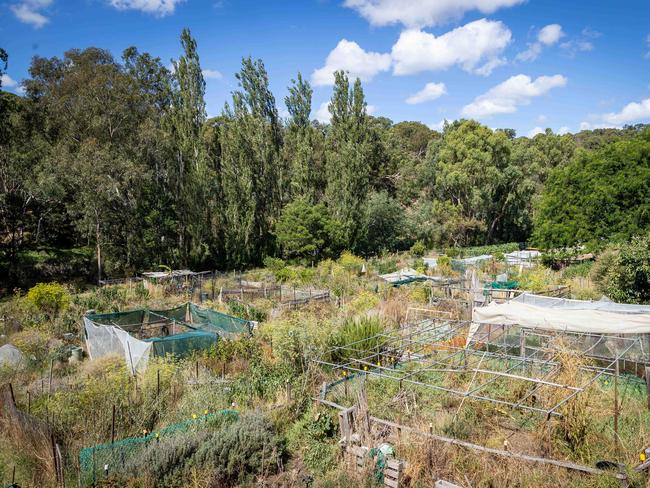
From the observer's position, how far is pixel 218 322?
13.8 m

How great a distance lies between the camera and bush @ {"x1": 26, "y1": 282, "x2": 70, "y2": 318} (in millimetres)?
15766

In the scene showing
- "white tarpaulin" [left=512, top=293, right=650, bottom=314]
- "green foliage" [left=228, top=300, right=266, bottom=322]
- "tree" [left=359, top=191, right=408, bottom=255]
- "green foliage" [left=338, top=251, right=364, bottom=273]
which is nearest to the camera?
"white tarpaulin" [left=512, top=293, right=650, bottom=314]

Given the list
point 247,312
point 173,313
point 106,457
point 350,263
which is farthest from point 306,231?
point 106,457

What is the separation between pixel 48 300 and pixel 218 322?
273 inches

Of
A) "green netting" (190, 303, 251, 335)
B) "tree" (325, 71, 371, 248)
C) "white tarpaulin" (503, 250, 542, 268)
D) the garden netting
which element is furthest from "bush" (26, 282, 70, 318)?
"white tarpaulin" (503, 250, 542, 268)

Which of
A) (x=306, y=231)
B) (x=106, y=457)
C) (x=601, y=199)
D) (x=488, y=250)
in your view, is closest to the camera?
(x=106, y=457)

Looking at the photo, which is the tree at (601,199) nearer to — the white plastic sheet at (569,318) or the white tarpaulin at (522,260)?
the white tarpaulin at (522,260)

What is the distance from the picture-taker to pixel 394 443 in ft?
22.4

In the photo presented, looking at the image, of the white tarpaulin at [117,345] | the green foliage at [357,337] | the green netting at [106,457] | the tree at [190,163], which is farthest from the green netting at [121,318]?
the tree at [190,163]

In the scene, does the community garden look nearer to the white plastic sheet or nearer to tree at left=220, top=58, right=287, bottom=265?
the white plastic sheet

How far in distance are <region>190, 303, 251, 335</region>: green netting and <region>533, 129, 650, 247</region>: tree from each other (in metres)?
18.7

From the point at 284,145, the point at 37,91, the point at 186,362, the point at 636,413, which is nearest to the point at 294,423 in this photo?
the point at 186,362

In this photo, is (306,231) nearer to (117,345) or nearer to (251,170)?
(251,170)

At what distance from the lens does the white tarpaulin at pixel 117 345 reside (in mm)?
9539
